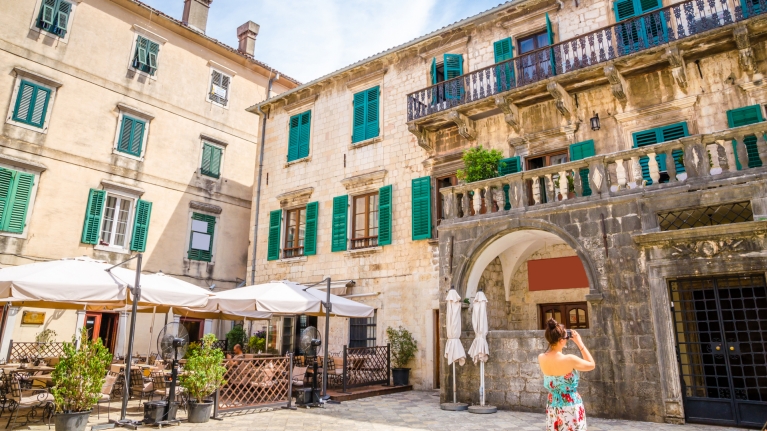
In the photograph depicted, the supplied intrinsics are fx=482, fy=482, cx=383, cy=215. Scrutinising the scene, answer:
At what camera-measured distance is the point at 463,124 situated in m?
13.1

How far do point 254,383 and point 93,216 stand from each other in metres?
9.87

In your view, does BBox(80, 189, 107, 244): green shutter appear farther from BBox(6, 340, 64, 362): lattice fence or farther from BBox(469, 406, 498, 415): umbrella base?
BBox(469, 406, 498, 415): umbrella base

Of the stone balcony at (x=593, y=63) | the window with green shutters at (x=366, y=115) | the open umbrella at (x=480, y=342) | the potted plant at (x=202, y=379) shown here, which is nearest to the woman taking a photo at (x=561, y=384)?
the open umbrella at (x=480, y=342)

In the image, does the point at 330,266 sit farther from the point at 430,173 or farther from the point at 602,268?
the point at 602,268

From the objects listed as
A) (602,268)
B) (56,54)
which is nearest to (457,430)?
(602,268)

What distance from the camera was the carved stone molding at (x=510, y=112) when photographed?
39.9ft

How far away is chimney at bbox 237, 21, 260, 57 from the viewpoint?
21438 mm

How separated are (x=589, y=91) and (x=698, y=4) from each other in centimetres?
267

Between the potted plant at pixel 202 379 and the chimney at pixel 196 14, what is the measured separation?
15838 millimetres

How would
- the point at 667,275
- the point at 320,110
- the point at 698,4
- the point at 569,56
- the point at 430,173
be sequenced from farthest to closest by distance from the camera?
1. the point at 320,110
2. the point at 430,173
3. the point at 569,56
4. the point at 698,4
5. the point at 667,275

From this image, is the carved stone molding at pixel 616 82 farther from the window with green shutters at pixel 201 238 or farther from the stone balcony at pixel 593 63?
the window with green shutters at pixel 201 238

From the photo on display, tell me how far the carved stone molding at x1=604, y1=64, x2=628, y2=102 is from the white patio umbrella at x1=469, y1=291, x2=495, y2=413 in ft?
18.7

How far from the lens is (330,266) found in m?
15.5

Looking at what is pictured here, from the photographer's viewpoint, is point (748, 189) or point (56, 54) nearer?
point (748, 189)
